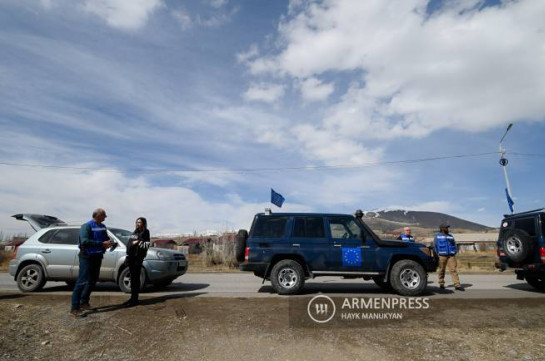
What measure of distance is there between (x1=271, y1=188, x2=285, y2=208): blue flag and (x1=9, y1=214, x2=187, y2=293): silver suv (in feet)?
27.4

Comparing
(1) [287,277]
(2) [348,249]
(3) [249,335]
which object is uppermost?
(2) [348,249]

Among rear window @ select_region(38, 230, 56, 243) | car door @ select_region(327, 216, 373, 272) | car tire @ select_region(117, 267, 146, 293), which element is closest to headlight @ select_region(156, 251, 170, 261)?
car tire @ select_region(117, 267, 146, 293)

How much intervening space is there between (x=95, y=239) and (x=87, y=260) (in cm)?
41

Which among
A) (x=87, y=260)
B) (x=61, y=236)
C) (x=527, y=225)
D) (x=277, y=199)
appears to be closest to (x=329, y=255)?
(x=87, y=260)

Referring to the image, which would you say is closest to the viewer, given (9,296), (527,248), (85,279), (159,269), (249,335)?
(249,335)

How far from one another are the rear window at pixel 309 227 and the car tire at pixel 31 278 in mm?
6748

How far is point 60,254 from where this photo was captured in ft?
31.8

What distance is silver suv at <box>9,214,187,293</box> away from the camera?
9406 mm

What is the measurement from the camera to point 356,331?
5.77 m

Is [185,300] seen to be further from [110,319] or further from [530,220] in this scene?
[530,220]

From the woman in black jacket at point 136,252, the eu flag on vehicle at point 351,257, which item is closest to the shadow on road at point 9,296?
the woman in black jacket at point 136,252

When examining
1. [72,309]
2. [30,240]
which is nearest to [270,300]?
[72,309]

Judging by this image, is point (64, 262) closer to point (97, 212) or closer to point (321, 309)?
point (97, 212)

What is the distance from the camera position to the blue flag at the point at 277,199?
58.8 feet
